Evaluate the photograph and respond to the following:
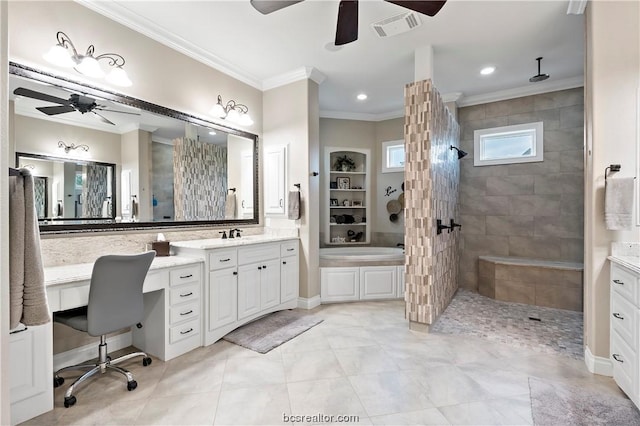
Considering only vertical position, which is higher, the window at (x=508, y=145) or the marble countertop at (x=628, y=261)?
the window at (x=508, y=145)

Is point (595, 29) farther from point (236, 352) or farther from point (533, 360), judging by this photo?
point (236, 352)

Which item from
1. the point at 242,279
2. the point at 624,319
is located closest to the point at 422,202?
the point at 624,319

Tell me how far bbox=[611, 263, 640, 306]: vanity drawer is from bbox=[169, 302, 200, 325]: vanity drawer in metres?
3.08

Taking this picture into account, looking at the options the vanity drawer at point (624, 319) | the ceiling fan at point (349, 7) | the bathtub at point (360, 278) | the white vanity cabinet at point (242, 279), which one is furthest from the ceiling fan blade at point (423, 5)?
the bathtub at point (360, 278)

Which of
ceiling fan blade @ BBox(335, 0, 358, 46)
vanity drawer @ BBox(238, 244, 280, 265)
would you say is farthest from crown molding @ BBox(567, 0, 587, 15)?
vanity drawer @ BBox(238, 244, 280, 265)

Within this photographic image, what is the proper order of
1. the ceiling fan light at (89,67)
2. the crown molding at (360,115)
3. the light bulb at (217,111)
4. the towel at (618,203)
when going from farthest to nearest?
Result: the crown molding at (360,115) → the light bulb at (217,111) → the ceiling fan light at (89,67) → the towel at (618,203)

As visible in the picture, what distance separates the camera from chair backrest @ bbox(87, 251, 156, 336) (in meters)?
1.86

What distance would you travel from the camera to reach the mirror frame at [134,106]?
2.10 meters

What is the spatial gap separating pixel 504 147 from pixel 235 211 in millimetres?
3959

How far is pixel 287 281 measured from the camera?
139 inches

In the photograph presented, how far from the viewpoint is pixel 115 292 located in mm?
1943

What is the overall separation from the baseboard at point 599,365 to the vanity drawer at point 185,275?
316cm

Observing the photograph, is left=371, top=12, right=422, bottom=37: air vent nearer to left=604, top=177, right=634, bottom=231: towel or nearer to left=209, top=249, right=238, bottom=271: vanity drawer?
left=604, top=177, right=634, bottom=231: towel

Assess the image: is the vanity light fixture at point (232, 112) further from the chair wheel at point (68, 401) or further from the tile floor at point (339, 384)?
the chair wheel at point (68, 401)
